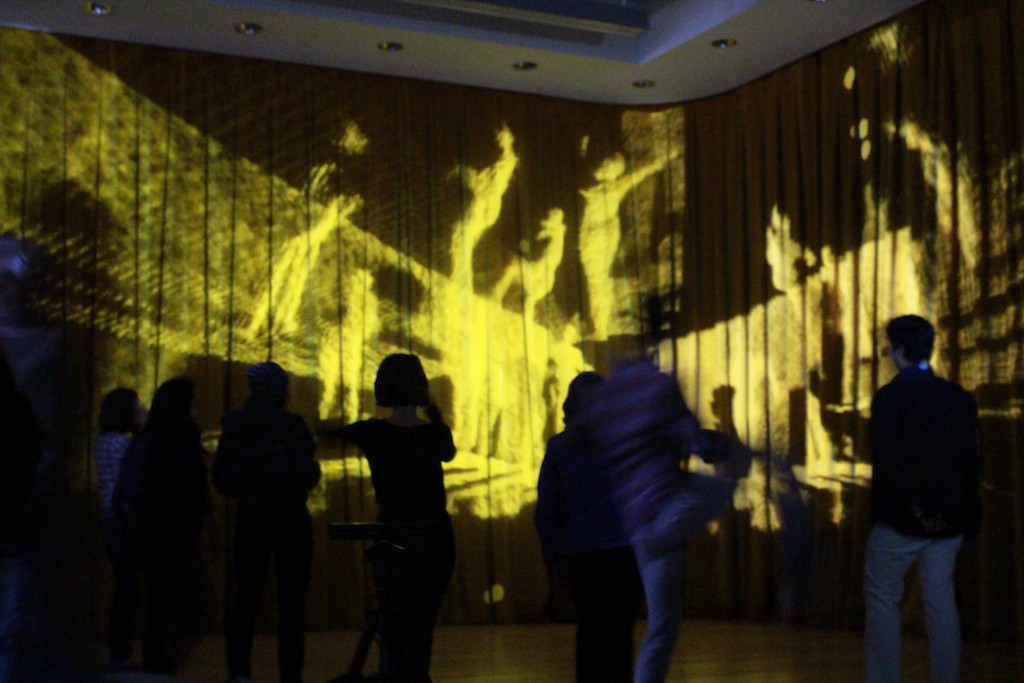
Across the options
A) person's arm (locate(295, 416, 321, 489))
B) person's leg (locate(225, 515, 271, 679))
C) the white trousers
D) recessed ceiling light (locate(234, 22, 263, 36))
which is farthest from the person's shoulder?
recessed ceiling light (locate(234, 22, 263, 36))

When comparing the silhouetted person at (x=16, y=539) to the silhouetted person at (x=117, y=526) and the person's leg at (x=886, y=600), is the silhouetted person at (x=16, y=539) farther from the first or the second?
the person's leg at (x=886, y=600)

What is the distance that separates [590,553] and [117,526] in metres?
2.83

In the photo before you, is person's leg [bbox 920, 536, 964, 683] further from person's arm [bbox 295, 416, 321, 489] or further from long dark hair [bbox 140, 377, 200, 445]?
long dark hair [bbox 140, 377, 200, 445]

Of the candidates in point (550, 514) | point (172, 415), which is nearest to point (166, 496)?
point (172, 415)

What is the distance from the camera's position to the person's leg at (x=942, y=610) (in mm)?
3846

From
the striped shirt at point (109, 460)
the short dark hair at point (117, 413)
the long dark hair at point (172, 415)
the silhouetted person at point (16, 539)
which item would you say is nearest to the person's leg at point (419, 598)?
the long dark hair at point (172, 415)

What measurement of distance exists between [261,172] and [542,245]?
1969mm

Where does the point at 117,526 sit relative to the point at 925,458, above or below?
below

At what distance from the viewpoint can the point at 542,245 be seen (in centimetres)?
801

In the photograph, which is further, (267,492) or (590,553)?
(267,492)

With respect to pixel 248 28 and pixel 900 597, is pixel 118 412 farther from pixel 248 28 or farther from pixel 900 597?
pixel 900 597

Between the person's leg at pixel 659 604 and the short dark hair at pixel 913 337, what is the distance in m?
1.12

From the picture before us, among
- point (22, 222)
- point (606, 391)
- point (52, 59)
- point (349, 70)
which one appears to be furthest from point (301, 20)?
point (606, 391)

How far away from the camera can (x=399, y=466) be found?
13.6 feet
